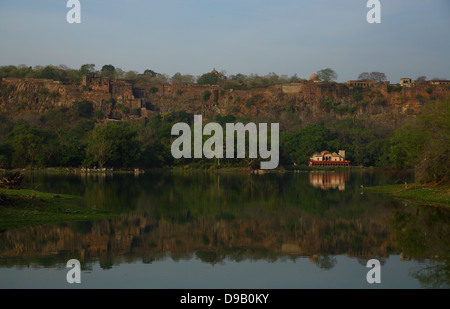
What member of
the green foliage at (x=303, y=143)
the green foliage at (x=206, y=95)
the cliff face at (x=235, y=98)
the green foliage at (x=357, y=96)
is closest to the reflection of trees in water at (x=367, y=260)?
the green foliage at (x=303, y=143)

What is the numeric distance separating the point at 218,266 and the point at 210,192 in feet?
64.6

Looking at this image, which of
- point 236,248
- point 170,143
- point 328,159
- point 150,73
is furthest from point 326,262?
point 150,73

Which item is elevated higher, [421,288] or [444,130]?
[444,130]

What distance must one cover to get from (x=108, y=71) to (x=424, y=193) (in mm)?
123736

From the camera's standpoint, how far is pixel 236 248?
47.8 ft

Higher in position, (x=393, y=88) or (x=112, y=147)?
(x=393, y=88)

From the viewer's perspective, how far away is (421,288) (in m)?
10.5

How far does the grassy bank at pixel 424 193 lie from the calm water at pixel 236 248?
1.51 meters

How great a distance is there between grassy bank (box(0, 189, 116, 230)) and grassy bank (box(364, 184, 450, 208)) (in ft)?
49.2

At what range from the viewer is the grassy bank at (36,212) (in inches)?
659

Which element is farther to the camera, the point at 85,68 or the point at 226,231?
the point at 85,68

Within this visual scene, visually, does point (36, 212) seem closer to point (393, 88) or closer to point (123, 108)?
point (123, 108)
